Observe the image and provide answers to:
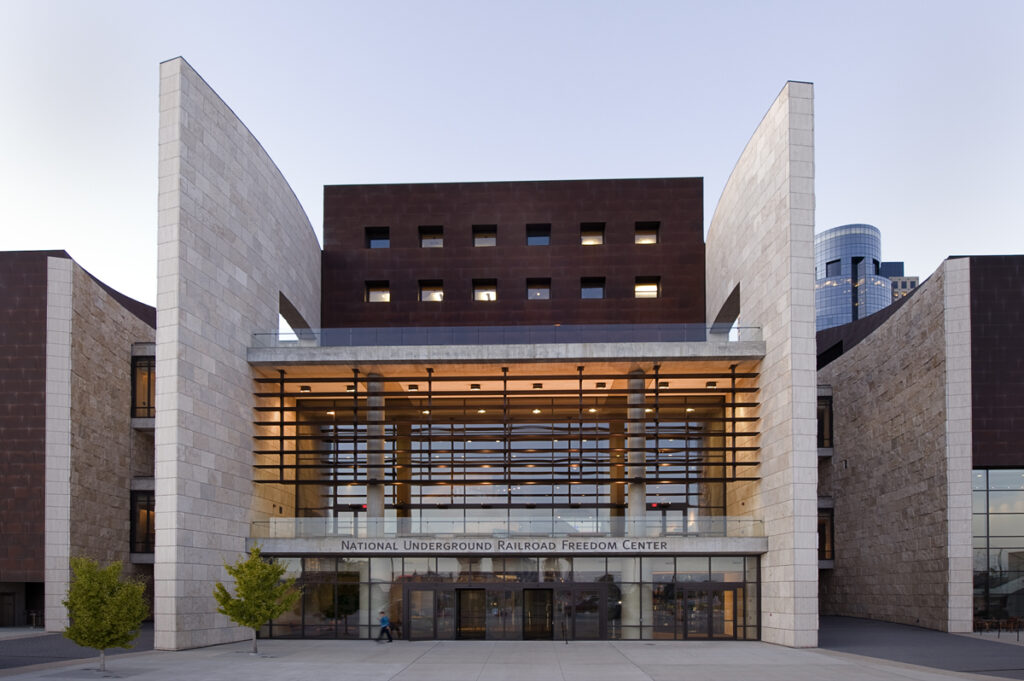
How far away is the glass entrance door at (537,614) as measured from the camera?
3444 cm

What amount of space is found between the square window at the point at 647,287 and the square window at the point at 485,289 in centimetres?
744

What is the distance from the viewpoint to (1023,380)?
116 feet

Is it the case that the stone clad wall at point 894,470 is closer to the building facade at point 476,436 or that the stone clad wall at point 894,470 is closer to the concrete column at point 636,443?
the building facade at point 476,436

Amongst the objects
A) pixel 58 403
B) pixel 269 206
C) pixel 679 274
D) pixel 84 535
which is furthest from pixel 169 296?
pixel 679 274

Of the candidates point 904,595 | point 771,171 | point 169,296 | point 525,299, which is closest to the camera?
point 169,296

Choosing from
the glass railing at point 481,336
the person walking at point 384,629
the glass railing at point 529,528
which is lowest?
the person walking at point 384,629

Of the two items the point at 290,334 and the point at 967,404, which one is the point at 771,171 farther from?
the point at 290,334

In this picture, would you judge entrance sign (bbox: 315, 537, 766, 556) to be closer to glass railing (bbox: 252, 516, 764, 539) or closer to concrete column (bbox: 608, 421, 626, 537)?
glass railing (bbox: 252, 516, 764, 539)

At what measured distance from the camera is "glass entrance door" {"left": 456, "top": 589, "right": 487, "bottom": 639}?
113 ft

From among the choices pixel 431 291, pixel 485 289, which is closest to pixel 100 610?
pixel 431 291

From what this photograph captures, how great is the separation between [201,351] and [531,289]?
20652 mm

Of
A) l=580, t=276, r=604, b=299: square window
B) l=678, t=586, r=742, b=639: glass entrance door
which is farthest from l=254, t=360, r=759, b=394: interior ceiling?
l=580, t=276, r=604, b=299: square window

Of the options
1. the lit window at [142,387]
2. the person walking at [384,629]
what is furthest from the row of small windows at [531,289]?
the person walking at [384,629]

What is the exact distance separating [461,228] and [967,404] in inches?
1011
